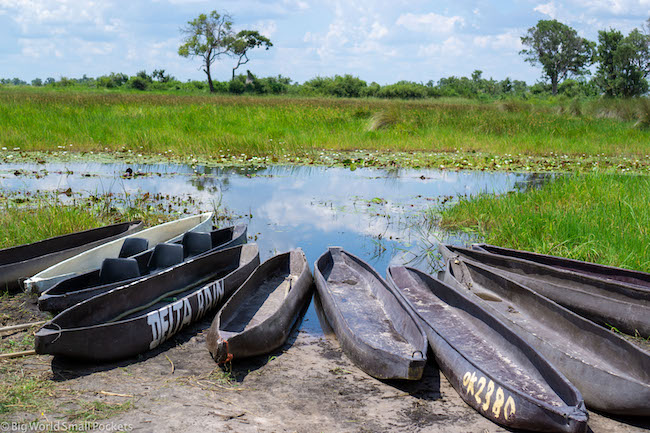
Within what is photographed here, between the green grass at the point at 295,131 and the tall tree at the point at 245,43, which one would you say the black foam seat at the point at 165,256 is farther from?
the tall tree at the point at 245,43

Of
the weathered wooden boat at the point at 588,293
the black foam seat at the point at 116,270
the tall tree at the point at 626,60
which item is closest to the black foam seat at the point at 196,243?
the black foam seat at the point at 116,270

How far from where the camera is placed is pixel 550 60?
6031 centimetres

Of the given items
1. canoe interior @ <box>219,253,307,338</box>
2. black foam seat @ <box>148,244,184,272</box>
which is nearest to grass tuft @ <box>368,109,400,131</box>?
canoe interior @ <box>219,253,307,338</box>

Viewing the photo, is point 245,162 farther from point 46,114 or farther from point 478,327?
point 478,327

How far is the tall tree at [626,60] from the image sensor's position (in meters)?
41.7

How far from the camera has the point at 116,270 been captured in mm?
5305

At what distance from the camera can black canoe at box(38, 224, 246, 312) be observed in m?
4.57

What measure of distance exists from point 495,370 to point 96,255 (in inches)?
168

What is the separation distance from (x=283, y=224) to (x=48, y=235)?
11.1ft

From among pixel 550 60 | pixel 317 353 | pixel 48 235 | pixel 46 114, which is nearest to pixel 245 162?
pixel 48 235

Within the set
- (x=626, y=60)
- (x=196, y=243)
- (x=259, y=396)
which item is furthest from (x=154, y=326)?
(x=626, y=60)

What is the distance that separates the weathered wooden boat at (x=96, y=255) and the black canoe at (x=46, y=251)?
287mm

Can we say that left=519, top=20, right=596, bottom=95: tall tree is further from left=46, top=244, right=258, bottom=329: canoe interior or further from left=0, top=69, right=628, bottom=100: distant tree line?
left=46, top=244, right=258, bottom=329: canoe interior

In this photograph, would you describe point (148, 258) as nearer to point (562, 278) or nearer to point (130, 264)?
point (130, 264)
